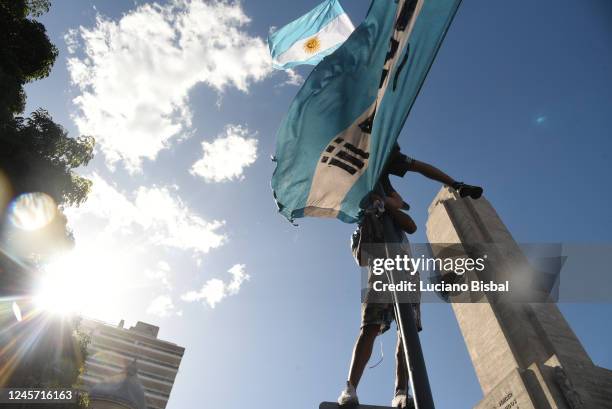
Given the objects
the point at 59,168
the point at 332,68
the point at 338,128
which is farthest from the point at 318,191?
the point at 59,168

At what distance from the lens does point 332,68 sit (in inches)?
150

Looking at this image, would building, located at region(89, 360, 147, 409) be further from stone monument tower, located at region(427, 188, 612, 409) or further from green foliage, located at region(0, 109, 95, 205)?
stone monument tower, located at region(427, 188, 612, 409)

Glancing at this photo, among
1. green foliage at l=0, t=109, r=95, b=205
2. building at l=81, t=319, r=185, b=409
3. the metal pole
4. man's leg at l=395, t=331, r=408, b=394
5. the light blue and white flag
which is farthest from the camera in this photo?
building at l=81, t=319, r=185, b=409

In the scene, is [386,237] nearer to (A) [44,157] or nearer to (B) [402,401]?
(B) [402,401]

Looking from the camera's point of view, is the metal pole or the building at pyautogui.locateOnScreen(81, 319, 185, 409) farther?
the building at pyautogui.locateOnScreen(81, 319, 185, 409)

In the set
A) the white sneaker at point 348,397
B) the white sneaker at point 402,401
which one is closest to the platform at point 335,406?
the white sneaker at point 348,397

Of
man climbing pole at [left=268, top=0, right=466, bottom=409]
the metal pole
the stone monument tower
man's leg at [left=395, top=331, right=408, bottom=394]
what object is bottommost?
the metal pole

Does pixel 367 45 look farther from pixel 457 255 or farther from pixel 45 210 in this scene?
pixel 457 255

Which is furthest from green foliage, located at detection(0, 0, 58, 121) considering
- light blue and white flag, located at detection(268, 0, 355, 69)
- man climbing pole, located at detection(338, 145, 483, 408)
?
man climbing pole, located at detection(338, 145, 483, 408)

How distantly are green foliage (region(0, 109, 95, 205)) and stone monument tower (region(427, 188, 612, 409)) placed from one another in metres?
14.9

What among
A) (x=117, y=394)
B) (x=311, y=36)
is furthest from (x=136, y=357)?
(x=311, y=36)

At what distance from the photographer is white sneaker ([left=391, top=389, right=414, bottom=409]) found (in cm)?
274

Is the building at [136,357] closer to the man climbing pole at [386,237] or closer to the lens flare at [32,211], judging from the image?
the lens flare at [32,211]

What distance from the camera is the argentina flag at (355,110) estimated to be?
9.16 feet
